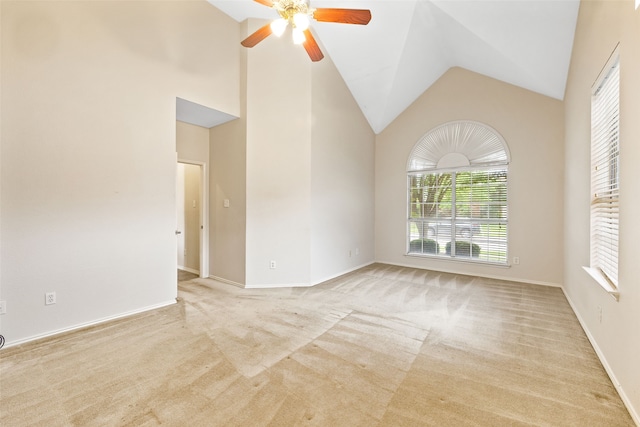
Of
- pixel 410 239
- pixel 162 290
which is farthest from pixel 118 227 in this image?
pixel 410 239

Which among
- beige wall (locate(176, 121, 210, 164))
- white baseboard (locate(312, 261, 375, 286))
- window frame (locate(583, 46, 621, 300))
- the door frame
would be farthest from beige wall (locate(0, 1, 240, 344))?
window frame (locate(583, 46, 621, 300))

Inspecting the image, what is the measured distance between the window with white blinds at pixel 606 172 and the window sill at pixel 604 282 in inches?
0.9

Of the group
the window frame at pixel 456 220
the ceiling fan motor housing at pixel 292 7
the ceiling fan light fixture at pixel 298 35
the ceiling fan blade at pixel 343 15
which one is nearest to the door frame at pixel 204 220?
the ceiling fan light fixture at pixel 298 35

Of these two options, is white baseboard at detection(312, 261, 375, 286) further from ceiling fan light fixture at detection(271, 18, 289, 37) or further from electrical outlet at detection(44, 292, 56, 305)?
ceiling fan light fixture at detection(271, 18, 289, 37)

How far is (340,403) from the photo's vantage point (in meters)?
1.73

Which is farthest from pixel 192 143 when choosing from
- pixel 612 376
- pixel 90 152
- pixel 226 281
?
pixel 612 376

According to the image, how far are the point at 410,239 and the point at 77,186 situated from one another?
17.1 feet

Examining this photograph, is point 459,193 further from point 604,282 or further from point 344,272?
point 604,282

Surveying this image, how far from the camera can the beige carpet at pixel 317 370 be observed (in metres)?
1.64

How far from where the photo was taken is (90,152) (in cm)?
283

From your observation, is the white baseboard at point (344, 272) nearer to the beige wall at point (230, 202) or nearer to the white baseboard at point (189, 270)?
the beige wall at point (230, 202)

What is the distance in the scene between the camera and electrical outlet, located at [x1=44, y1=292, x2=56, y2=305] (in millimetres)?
2600

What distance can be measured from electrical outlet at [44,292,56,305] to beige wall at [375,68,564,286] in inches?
207

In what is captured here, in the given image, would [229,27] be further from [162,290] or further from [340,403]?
[340,403]
